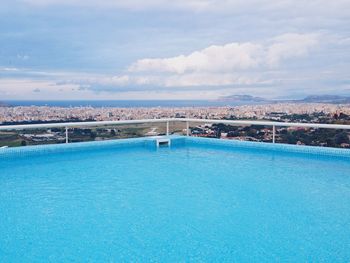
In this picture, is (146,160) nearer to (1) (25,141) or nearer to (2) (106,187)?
(2) (106,187)

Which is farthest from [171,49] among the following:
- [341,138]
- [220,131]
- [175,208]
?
[175,208]

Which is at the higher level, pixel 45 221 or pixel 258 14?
pixel 258 14

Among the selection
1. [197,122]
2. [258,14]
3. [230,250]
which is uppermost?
[258,14]

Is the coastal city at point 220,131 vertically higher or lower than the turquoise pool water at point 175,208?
higher

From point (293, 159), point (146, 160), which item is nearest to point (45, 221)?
point (146, 160)

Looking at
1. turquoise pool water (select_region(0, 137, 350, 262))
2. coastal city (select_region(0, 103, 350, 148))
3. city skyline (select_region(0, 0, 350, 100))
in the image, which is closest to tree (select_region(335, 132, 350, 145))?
coastal city (select_region(0, 103, 350, 148))

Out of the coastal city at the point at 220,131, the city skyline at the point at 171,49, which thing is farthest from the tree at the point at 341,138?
the city skyline at the point at 171,49

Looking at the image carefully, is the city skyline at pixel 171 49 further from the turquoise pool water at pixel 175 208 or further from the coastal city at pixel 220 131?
the turquoise pool water at pixel 175 208
